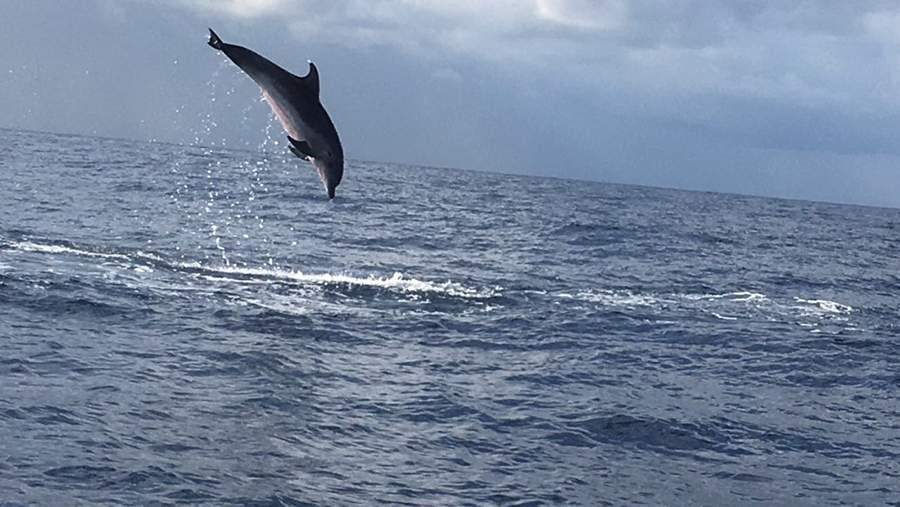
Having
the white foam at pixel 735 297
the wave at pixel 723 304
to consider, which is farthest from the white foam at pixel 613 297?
the white foam at pixel 735 297

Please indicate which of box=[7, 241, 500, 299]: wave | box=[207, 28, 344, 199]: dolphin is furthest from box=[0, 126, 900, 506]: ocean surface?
box=[207, 28, 344, 199]: dolphin

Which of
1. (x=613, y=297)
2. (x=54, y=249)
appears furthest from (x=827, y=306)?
(x=54, y=249)

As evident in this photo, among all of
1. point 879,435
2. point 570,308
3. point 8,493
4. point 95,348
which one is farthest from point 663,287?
point 8,493

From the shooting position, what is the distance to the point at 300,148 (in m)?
8.66

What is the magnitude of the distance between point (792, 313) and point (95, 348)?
846 inches

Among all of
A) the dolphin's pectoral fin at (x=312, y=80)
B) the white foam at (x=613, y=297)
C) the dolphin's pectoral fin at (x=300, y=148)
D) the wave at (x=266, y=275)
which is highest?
the dolphin's pectoral fin at (x=312, y=80)

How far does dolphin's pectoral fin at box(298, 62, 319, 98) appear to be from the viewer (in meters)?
9.34

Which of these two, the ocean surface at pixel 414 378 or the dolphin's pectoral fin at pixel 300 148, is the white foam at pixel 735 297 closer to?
the ocean surface at pixel 414 378

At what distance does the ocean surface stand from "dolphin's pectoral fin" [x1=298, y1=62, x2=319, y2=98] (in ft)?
15.5

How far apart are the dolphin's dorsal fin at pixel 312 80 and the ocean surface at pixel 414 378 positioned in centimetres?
474

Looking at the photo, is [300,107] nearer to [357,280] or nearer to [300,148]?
[300,148]

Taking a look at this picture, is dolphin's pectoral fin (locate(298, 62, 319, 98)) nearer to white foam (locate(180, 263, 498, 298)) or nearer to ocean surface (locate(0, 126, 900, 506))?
ocean surface (locate(0, 126, 900, 506))

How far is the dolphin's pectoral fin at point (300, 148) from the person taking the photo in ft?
28.2

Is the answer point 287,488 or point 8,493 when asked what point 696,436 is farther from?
point 8,493
